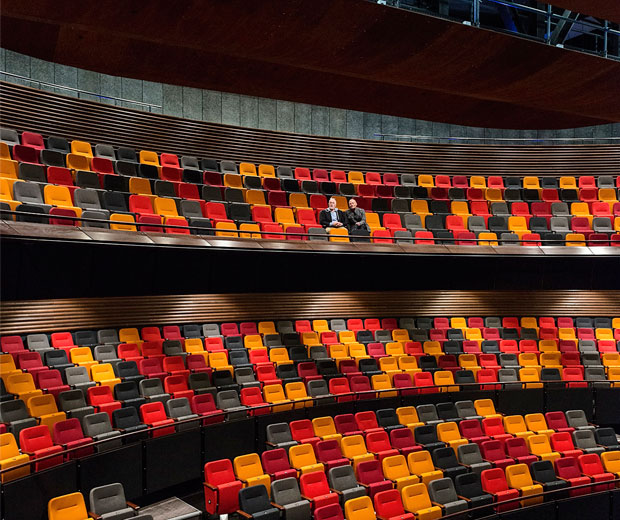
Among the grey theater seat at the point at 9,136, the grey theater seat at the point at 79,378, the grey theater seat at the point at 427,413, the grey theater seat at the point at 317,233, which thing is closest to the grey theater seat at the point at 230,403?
the grey theater seat at the point at 79,378

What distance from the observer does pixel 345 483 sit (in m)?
4.81

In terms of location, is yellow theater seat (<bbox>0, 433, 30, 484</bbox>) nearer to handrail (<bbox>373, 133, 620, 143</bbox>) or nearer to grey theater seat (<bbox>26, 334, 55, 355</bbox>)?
grey theater seat (<bbox>26, 334, 55, 355</bbox>)

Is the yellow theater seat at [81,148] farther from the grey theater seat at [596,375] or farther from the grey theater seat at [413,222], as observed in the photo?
the grey theater seat at [596,375]

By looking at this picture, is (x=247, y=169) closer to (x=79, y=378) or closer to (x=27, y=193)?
(x=27, y=193)

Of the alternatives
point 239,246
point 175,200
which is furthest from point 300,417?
point 175,200

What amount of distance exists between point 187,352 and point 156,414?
1.51m

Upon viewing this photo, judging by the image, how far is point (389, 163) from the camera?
31.9 ft

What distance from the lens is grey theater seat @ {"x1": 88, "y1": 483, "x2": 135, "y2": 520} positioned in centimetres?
388

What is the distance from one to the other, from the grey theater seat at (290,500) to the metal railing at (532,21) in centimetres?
456

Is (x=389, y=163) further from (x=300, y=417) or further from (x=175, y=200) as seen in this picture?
(x=300, y=417)

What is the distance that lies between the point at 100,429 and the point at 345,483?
180 cm

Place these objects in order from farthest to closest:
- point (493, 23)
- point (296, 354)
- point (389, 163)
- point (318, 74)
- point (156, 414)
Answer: point (389, 163) < point (318, 74) < point (493, 23) < point (296, 354) < point (156, 414)

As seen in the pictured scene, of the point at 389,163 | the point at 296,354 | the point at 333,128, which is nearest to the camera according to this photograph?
the point at 296,354

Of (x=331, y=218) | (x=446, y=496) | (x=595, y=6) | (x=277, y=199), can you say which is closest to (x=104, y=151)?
(x=277, y=199)
